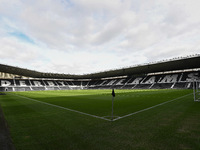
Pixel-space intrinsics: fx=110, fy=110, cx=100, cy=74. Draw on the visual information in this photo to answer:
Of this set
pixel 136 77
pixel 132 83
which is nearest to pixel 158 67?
pixel 132 83

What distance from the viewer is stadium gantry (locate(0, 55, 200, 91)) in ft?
160

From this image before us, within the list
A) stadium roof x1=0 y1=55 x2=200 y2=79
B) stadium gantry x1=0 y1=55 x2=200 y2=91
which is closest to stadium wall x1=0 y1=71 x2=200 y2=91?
stadium gantry x1=0 y1=55 x2=200 y2=91

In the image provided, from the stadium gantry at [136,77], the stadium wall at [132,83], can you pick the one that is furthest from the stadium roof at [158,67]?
the stadium wall at [132,83]

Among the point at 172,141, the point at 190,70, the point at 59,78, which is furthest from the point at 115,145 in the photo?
the point at 59,78

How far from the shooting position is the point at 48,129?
203 inches

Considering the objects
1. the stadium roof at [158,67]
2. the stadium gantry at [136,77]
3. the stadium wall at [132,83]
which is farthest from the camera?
the stadium wall at [132,83]

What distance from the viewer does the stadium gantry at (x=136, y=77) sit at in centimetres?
4869

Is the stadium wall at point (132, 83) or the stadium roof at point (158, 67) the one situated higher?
the stadium roof at point (158, 67)

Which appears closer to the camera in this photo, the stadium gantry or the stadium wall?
the stadium gantry

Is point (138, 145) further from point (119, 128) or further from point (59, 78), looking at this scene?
point (59, 78)

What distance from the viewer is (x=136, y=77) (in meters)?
72.9

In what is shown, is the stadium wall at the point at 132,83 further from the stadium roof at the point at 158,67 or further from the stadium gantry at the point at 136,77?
the stadium roof at the point at 158,67

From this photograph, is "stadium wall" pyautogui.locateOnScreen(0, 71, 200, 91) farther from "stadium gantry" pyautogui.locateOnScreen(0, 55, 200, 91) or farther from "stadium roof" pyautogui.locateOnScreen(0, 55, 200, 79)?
"stadium roof" pyautogui.locateOnScreen(0, 55, 200, 79)

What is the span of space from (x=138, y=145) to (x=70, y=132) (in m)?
2.78
